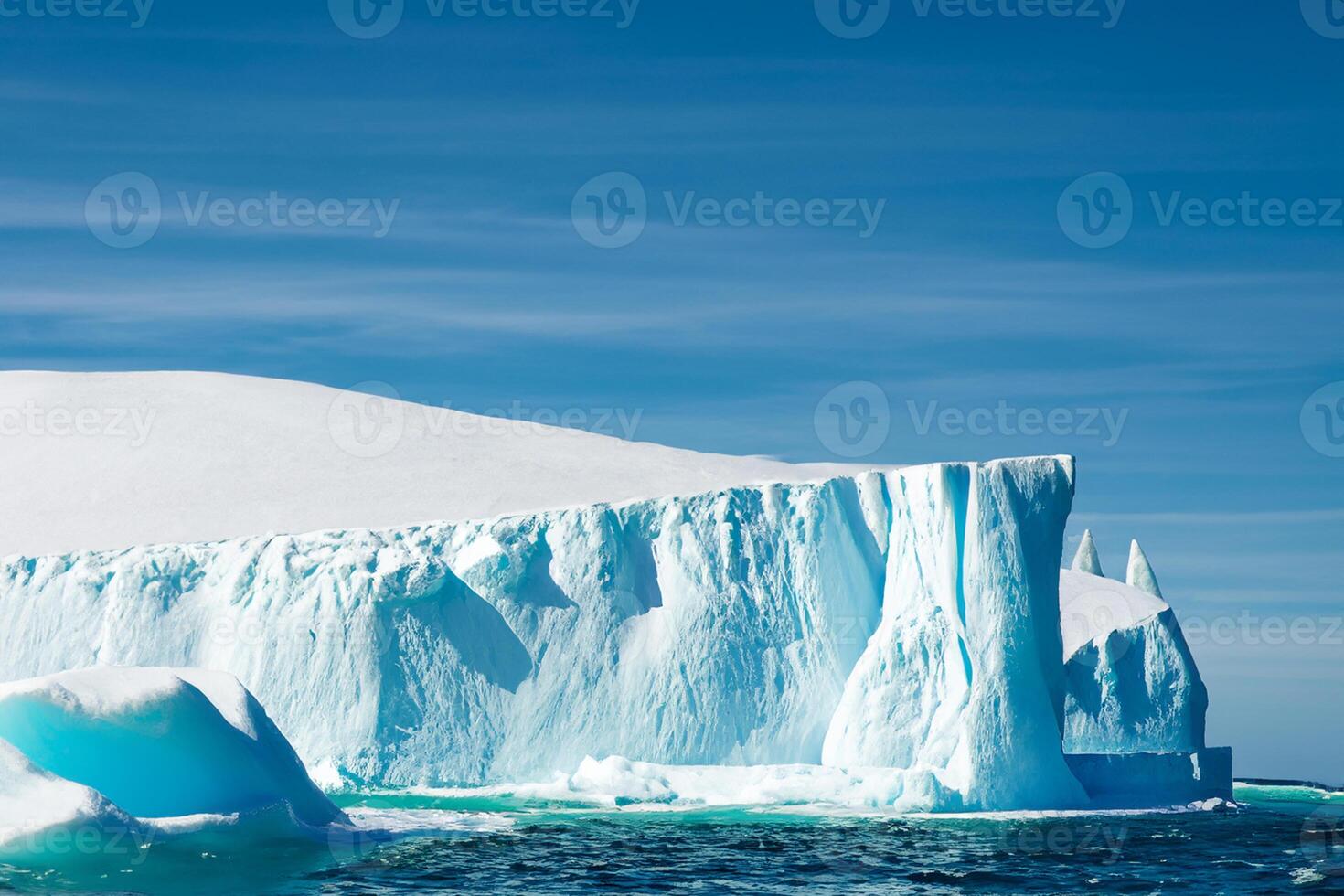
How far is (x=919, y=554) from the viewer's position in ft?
74.9

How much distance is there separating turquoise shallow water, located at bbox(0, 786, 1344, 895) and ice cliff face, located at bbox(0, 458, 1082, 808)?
5.12 feet

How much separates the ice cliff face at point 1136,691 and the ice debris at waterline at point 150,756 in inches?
582

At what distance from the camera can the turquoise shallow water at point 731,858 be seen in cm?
1434

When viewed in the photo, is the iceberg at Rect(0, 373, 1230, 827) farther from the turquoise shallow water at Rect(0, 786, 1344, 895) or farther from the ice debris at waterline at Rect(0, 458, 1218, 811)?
the turquoise shallow water at Rect(0, 786, 1344, 895)

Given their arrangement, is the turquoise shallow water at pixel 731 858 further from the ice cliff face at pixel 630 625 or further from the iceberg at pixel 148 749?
the ice cliff face at pixel 630 625

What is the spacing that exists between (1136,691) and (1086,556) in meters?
11.4

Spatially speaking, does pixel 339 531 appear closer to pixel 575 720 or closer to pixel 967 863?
pixel 575 720

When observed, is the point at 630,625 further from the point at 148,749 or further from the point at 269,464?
the point at 148,749

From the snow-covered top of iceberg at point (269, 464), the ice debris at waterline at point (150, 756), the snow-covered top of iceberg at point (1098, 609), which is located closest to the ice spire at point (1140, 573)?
the snow-covered top of iceberg at point (1098, 609)

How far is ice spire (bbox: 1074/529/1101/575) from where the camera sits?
37875mm

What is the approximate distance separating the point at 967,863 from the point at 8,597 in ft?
51.9

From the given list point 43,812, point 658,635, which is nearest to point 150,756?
point 43,812

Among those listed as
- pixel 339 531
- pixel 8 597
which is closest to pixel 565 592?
pixel 339 531

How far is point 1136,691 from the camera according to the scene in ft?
87.9
